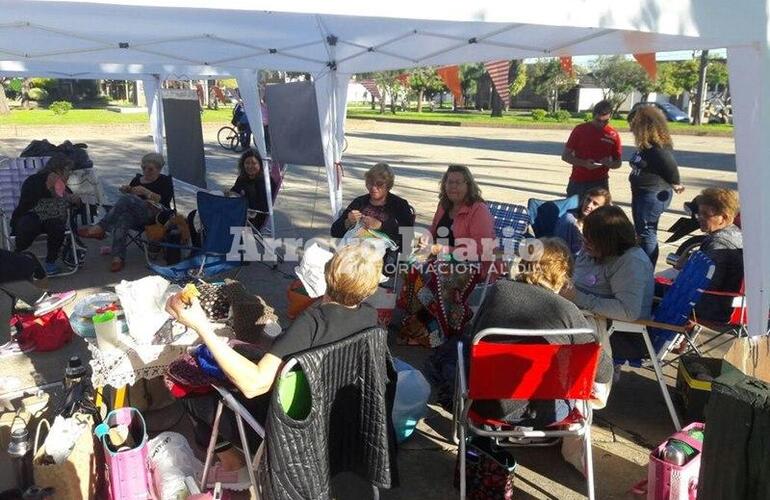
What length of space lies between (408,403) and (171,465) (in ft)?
3.64

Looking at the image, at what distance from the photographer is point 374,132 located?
76.0 feet

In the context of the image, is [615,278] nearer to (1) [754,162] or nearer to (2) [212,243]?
(1) [754,162]

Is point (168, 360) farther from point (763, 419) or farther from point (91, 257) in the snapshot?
point (91, 257)

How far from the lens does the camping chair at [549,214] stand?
5.11m

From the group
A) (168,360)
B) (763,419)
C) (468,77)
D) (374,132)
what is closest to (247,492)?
(168,360)

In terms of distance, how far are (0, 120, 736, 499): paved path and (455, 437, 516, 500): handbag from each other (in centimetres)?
17

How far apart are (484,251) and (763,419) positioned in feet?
9.19

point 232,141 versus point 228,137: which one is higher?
point 228,137

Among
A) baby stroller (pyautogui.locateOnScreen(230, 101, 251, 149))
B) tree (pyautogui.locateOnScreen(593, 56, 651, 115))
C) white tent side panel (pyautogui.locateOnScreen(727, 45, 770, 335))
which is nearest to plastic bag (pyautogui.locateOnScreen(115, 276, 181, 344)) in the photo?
white tent side panel (pyautogui.locateOnScreen(727, 45, 770, 335))

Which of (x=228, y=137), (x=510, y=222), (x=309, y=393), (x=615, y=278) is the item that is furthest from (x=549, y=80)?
(x=309, y=393)

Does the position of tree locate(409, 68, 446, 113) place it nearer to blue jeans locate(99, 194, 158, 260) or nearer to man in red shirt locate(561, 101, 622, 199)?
man in red shirt locate(561, 101, 622, 199)

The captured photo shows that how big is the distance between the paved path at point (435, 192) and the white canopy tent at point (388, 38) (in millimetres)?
928

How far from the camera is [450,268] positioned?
3984mm

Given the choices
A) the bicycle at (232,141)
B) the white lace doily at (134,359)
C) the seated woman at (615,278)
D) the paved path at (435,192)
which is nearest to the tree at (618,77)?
the paved path at (435,192)
